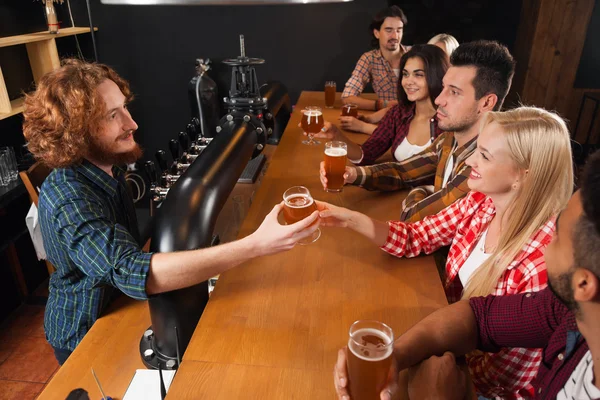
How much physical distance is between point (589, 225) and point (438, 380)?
1.78 ft

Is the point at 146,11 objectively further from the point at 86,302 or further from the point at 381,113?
the point at 86,302

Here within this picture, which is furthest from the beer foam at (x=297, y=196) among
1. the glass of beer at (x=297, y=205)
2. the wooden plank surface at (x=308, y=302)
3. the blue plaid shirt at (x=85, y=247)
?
the blue plaid shirt at (x=85, y=247)

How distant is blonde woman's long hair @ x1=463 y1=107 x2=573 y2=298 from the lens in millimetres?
1586

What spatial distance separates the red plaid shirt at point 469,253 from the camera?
1.50 metres

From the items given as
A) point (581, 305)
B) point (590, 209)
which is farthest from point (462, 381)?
point (590, 209)

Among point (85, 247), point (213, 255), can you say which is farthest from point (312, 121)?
point (85, 247)

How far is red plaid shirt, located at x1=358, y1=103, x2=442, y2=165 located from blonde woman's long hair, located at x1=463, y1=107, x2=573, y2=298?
1434 millimetres

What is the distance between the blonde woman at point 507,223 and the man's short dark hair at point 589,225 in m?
0.48

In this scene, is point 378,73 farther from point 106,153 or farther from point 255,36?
point 106,153

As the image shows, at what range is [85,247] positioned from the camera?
1.60 metres

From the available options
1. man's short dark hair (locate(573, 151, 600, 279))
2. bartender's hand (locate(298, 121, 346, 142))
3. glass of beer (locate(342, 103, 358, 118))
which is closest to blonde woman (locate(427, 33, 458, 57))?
glass of beer (locate(342, 103, 358, 118))

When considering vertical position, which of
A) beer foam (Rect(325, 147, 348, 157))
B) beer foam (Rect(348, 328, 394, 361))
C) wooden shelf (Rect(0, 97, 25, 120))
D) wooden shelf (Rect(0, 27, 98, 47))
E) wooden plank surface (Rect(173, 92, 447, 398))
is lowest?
wooden plank surface (Rect(173, 92, 447, 398))

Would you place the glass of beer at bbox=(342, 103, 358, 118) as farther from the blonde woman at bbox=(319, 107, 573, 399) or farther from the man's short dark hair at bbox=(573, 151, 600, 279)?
the man's short dark hair at bbox=(573, 151, 600, 279)

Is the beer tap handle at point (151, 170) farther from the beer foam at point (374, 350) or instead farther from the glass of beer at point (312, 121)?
the beer foam at point (374, 350)
